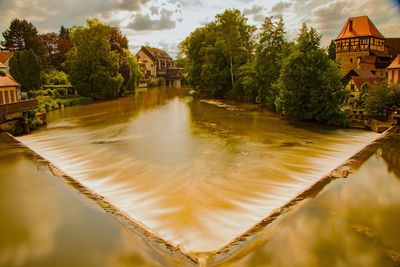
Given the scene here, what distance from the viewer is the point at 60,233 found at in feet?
29.2

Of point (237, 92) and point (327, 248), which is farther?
point (237, 92)

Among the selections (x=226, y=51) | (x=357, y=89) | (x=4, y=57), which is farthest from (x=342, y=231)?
(x=4, y=57)

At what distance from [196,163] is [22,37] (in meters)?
45.4

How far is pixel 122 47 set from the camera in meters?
52.5

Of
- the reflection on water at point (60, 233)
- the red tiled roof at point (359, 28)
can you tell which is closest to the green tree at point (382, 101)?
the reflection on water at point (60, 233)

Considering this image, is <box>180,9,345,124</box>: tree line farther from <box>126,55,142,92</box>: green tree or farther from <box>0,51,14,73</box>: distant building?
<box>0,51,14,73</box>: distant building

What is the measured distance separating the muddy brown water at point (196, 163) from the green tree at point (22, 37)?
83.6 ft

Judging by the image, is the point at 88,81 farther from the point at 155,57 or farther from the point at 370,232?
the point at 155,57

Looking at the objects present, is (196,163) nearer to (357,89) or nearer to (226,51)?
(357,89)

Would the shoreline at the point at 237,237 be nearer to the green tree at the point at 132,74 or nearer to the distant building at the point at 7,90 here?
the distant building at the point at 7,90

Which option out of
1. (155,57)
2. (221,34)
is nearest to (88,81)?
(221,34)

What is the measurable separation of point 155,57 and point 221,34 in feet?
178

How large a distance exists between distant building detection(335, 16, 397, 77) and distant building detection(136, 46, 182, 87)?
4750 cm

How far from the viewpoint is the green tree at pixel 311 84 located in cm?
2409
